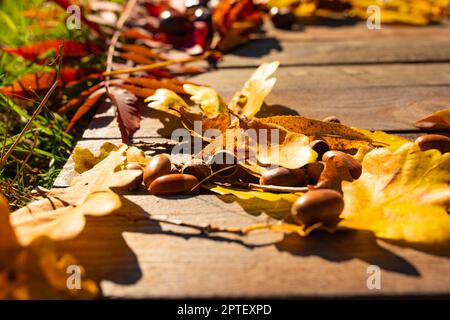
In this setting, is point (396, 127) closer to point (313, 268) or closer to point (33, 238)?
point (313, 268)

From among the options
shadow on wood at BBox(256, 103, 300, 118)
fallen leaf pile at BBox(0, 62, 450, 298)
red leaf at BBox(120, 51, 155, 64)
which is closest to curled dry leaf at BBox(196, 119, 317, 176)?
fallen leaf pile at BBox(0, 62, 450, 298)

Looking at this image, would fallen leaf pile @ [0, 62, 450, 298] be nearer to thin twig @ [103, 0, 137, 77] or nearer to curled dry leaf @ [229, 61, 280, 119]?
curled dry leaf @ [229, 61, 280, 119]

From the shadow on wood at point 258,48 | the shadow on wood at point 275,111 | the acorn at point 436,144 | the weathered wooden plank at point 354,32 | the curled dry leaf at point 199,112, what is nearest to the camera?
the acorn at point 436,144

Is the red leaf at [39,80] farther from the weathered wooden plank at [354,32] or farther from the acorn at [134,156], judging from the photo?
the weathered wooden plank at [354,32]

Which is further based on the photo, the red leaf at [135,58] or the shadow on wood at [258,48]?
the shadow on wood at [258,48]

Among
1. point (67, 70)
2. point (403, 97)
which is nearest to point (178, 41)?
point (67, 70)

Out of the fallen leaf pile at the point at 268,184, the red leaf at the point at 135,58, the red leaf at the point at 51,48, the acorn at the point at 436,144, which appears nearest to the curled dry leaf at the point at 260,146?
the fallen leaf pile at the point at 268,184

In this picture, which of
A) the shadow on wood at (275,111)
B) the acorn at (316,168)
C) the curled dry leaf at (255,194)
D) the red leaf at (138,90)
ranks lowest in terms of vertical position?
the curled dry leaf at (255,194)

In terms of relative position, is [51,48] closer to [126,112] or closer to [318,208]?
[126,112]
